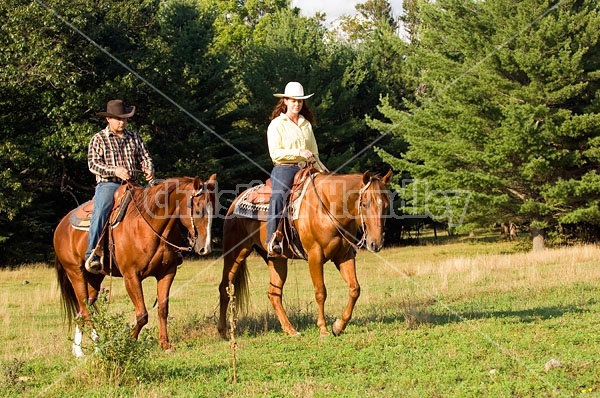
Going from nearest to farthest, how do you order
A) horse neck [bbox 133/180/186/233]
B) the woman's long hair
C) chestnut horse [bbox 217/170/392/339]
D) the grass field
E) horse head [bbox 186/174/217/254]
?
1. the grass field
2. horse head [bbox 186/174/217/254]
3. horse neck [bbox 133/180/186/233]
4. chestnut horse [bbox 217/170/392/339]
5. the woman's long hair

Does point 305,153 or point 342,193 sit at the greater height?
point 305,153

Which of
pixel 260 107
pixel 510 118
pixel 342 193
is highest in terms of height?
pixel 260 107

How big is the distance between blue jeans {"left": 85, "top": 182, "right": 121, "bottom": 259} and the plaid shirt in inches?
7.7

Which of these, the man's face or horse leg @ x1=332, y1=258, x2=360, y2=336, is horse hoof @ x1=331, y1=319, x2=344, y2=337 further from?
the man's face

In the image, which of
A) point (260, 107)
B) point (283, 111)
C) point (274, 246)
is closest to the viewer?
point (274, 246)

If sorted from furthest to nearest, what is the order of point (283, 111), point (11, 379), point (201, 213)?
point (283, 111)
point (201, 213)
point (11, 379)

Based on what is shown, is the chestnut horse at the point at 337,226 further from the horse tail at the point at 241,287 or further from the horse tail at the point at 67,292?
the horse tail at the point at 67,292

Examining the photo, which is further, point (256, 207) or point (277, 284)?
point (277, 284)

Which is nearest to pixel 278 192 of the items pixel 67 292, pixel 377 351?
pixel 377 351

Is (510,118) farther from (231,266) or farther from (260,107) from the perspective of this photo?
(231,266)

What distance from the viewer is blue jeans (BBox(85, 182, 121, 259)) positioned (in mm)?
9461

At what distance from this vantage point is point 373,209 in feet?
30.3

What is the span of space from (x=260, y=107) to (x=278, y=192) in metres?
29.2

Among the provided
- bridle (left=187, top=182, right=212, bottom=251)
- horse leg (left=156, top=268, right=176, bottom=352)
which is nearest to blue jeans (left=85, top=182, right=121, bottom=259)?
horse leg (left=156, top=268, right=176, bottom=352)
